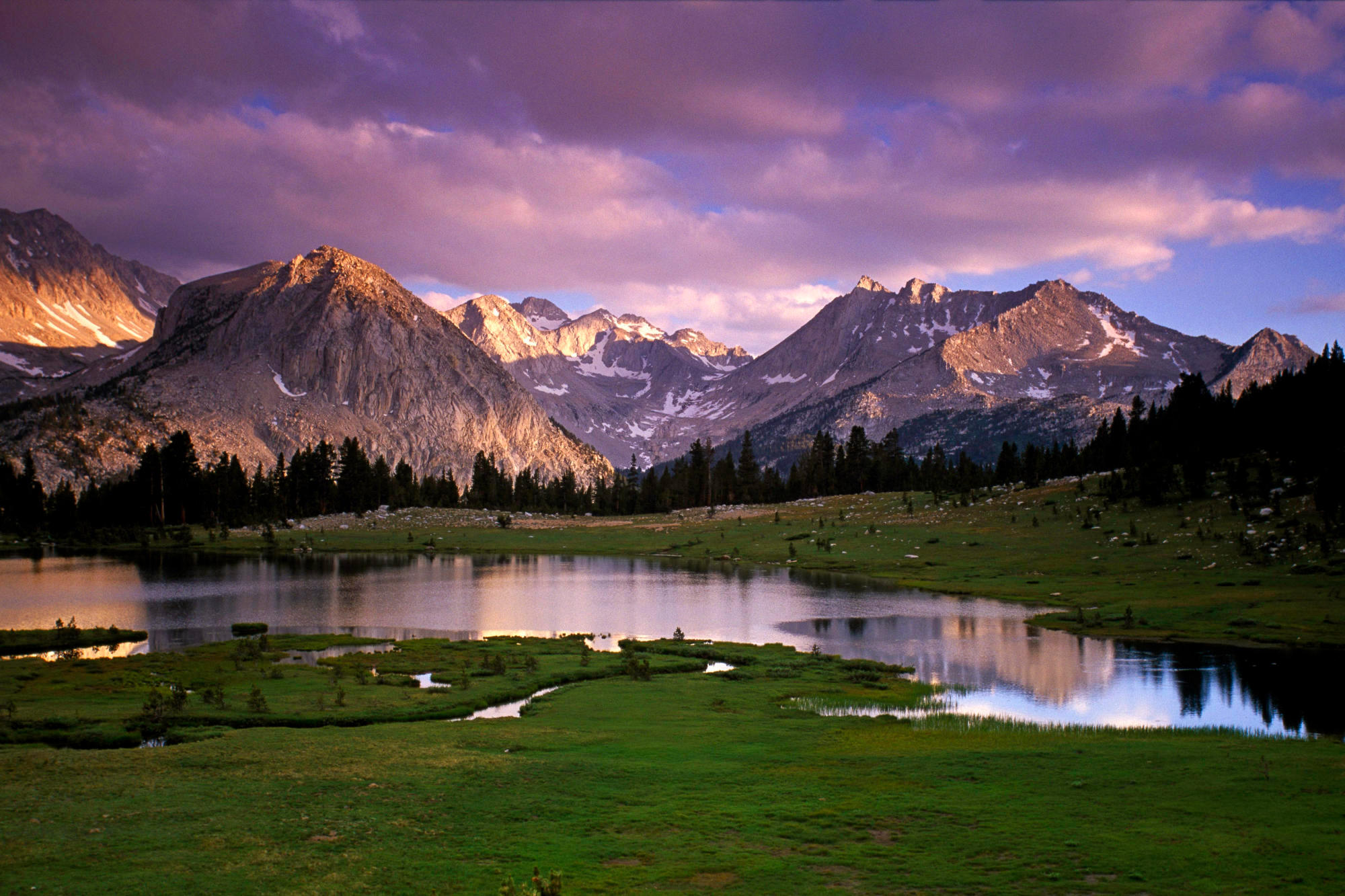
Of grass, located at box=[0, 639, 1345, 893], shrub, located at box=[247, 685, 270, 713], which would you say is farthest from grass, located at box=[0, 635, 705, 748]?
grass, located at box=[0, 639, 1345, 893]

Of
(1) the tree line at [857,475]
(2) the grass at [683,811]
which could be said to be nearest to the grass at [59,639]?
(2) the grass at [683,811]

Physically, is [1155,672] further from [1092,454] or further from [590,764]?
[1092,454]

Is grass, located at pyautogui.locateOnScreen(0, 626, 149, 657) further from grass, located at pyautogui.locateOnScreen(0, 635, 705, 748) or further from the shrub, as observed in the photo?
the shrub

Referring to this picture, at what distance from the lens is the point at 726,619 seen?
6166 cm

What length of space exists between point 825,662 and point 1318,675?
22.9 m

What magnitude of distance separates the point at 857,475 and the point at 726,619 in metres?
123

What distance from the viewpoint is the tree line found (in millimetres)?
85500

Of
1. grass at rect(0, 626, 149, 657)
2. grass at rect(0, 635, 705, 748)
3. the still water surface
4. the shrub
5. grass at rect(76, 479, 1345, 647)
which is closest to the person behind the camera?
grass at rect(0, 635, 705, 748)

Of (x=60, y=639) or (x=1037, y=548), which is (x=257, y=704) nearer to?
(x=60, y=639)

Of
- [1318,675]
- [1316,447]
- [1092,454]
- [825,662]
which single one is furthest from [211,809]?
[1092,454]

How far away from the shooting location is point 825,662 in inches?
1758

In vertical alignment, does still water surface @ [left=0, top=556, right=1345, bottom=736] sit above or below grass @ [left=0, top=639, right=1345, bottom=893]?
below

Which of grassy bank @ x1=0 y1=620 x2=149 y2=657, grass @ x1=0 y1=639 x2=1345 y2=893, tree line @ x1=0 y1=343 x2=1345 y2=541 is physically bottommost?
grassy bank @ x1=0 y1=620 x2=149 y2=657

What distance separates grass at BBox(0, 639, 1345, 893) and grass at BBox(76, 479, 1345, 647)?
3071 centimetres
